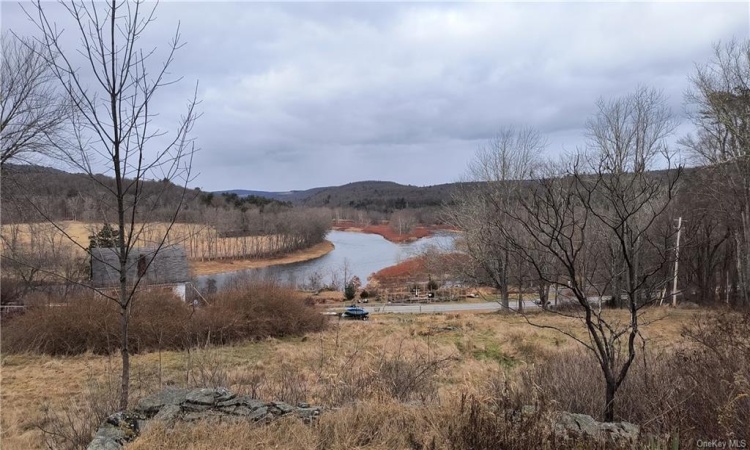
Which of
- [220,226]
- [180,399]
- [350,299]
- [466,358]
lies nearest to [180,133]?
[180,399]

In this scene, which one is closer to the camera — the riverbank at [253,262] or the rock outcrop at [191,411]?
the rock outcrop at [191,411]

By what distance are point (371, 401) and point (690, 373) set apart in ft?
10.9

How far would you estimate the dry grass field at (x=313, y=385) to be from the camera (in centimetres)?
376

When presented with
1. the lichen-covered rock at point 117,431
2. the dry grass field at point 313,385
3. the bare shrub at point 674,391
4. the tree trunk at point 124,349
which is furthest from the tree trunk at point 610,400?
the tree trunk at point 124,349

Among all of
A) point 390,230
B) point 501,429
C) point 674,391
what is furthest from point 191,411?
point 390,230

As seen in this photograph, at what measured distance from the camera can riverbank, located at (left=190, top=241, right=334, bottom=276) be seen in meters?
58.6

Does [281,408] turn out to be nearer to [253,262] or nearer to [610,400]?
[610,400]

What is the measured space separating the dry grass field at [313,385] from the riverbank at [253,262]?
1717 inches

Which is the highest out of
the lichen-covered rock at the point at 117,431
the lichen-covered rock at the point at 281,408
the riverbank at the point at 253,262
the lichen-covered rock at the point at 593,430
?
the lichen-covered rock at the point at 593,430

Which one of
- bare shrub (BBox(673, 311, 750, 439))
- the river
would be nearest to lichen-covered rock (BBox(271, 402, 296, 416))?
bare shrub (BBox(673, 311, 750, 439))

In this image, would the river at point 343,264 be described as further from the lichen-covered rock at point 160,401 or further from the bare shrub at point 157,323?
the lichen-covered rock at point 160,401

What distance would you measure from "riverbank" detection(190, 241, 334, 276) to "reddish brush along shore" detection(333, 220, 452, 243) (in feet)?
61.3

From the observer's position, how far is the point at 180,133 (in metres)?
3.91

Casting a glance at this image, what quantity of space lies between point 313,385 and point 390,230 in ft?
331
